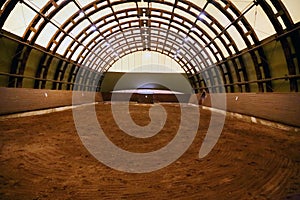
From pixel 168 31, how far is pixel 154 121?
9954mm

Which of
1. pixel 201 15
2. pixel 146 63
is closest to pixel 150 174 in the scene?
pixel 201 15

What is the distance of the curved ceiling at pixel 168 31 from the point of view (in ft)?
22.9

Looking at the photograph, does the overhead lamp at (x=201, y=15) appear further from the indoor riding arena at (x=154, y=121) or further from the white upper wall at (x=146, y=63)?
the white upper wall at (x=146, y=63)

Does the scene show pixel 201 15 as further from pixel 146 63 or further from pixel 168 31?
pixel 146 63

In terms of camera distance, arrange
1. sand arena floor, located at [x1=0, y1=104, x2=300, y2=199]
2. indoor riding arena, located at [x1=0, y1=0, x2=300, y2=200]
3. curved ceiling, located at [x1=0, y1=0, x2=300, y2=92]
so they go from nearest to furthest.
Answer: sand arena floor, located at [x1=0, y1=104, x2=300, y2=199]
indoor riding arena, located at [x1=0, y1=0, x2=300, y2=200]
curved ceiling, located at [x1=0, y1=0, x2=300, y2=92]

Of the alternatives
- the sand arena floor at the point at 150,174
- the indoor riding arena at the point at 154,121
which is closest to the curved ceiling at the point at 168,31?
the indoor riding arena at the point at 154,121

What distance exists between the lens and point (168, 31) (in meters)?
15.5

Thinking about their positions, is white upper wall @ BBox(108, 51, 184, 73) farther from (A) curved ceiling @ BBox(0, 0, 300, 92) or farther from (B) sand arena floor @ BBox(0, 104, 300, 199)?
(B) sand arena floor @ BBox(0, 104, 300, 199)

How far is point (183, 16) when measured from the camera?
12.5 meters

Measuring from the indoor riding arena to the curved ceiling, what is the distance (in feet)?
0.18

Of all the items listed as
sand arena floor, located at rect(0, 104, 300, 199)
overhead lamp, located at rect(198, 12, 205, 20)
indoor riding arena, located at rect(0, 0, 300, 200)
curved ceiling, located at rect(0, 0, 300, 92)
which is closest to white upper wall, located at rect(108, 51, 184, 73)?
indoor riding arena, located at rect(0, 0, 300, 200)

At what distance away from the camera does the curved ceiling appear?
22.9ft

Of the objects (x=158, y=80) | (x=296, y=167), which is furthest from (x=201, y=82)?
(x=296, y=167)

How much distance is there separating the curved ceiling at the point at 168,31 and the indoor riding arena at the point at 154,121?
6cm
